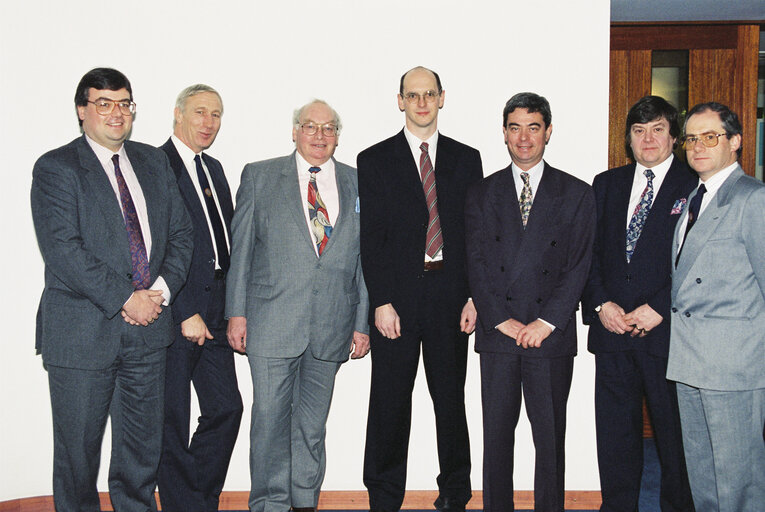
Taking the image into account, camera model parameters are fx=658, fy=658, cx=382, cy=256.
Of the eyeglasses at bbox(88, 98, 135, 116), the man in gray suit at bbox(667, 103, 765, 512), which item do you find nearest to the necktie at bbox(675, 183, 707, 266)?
the man in gray suit at bbox(667, 103, 765, 512)

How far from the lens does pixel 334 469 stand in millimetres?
3771

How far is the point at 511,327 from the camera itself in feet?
9.91

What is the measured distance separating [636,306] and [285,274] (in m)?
1.67

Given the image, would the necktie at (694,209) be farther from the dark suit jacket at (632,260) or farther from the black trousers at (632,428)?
the black trousers at (632,428)

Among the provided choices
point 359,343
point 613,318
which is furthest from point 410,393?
point 613,318

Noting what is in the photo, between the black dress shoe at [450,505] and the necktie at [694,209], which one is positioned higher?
the necktie at [694,209]

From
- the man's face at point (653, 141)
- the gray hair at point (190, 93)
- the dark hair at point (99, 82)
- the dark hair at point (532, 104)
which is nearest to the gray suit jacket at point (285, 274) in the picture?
the gray hair at point (190, 93)

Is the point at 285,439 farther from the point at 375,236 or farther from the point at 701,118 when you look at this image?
the point at 701,118

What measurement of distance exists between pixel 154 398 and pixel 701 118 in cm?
265

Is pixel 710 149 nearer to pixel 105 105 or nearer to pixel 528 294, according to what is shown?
pixel 528 294

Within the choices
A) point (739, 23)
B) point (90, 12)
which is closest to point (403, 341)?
point (90, 12)

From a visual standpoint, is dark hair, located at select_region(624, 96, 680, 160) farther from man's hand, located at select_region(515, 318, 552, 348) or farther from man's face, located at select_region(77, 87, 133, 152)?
man's face, located at select_region(77, 87, 133, 152)

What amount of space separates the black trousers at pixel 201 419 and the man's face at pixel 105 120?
32.7 inches

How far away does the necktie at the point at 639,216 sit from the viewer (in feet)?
10.3
